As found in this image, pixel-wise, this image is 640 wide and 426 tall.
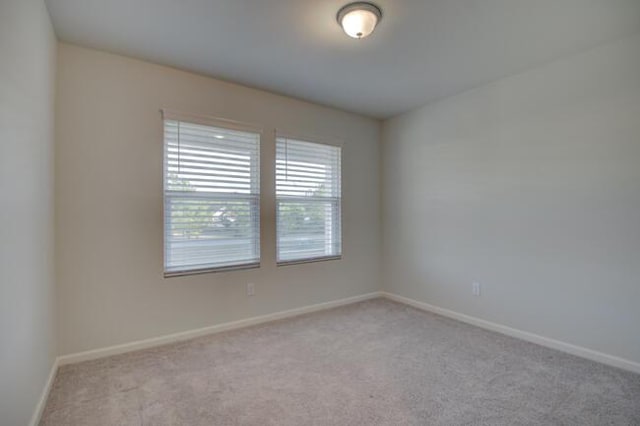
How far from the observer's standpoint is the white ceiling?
83.4 inches

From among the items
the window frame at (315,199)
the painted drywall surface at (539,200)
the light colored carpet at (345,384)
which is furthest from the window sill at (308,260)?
the painted drywall surface at (539,200)

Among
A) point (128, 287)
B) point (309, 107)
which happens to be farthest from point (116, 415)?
point (309, 107)

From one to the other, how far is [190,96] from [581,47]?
10.8 ft

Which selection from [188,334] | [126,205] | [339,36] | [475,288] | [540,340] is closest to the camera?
[339,36]

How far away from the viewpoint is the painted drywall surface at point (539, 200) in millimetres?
2492

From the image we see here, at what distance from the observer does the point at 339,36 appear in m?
2.45

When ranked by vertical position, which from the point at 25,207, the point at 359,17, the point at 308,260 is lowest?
the point at 308,260

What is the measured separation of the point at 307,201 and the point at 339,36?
187 cm

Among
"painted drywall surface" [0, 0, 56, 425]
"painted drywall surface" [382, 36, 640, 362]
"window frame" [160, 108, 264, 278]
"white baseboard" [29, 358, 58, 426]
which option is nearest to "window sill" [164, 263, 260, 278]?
"window frame" [160, 108, 264, 278]

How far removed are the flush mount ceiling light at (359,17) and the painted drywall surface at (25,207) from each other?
1.72 meters

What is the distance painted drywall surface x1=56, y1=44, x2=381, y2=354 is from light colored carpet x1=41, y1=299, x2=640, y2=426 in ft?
1.05

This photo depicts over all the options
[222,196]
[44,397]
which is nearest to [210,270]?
[222,196]

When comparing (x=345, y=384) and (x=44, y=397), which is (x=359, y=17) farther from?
A: (x=44, y=397)

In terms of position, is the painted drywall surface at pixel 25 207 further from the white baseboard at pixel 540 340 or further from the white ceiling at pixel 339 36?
the white baseboard at pixel 540 340
